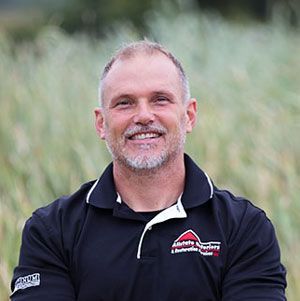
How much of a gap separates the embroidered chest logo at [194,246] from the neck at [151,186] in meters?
0.14

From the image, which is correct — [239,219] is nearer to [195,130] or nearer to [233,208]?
[233,208]

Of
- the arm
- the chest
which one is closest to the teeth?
the chest

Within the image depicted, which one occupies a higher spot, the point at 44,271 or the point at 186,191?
the point at 186,191

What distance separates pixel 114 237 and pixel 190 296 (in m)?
0.27

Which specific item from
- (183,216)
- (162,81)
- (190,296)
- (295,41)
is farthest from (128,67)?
(295,41)

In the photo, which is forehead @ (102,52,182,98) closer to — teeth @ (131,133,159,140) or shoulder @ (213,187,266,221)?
teeth @ (131,133,159,140)

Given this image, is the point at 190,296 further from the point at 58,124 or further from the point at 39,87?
the point at 39,87

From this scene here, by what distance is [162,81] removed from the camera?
268cm

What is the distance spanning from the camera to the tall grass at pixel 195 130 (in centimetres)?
450

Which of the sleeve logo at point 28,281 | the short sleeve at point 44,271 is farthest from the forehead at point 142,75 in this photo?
the sleeve logo at point 28,281

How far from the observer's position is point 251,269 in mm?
2596

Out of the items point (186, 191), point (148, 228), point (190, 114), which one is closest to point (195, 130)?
point (190, 114)

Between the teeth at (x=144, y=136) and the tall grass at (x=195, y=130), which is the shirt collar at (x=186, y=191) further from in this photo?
the tall grass at (x=195, y=130)

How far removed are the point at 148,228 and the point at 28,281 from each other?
381 millimetres
